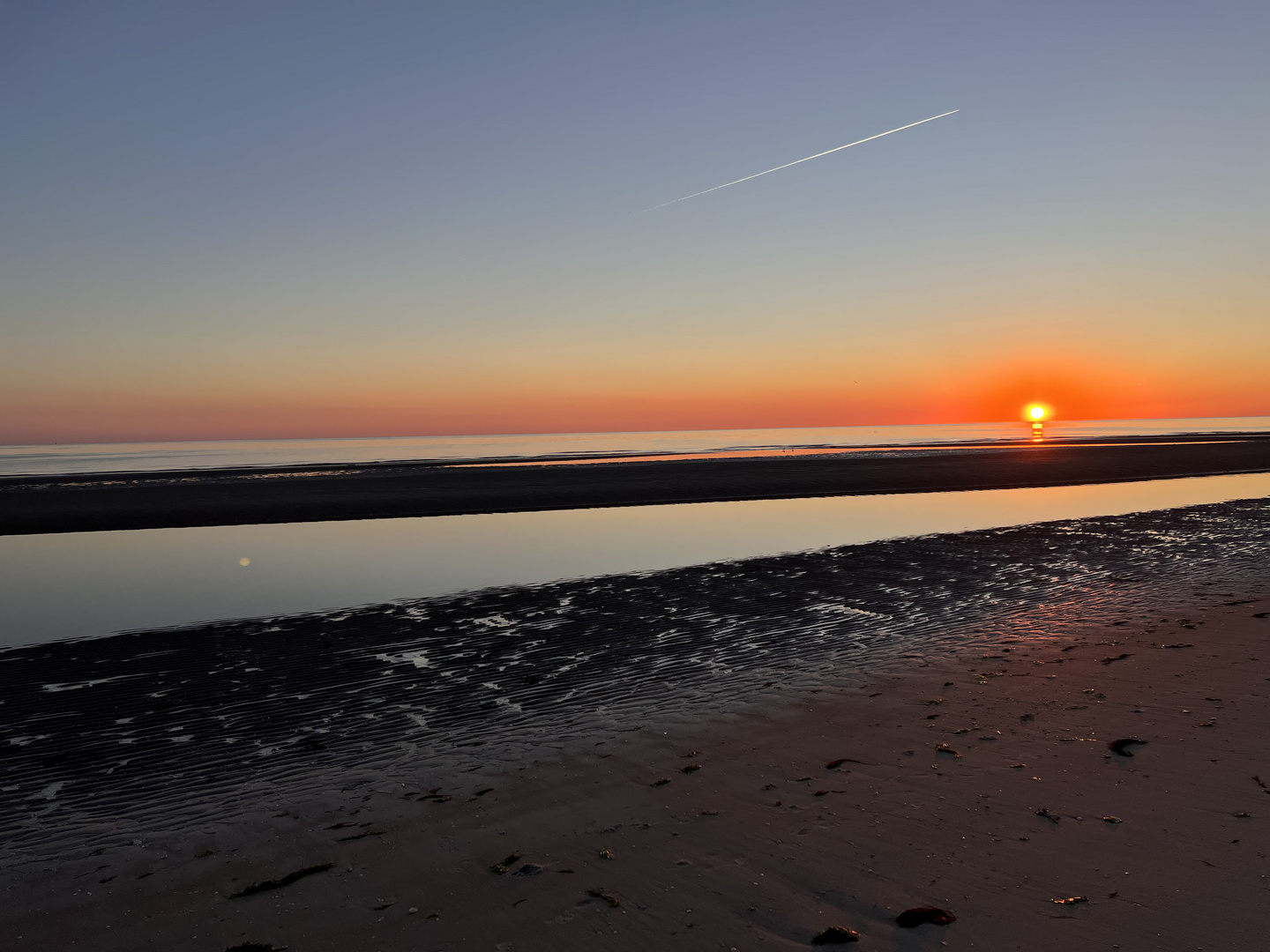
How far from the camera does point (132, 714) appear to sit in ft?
31.4

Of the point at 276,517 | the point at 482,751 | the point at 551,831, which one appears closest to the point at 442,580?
the point at 482,751

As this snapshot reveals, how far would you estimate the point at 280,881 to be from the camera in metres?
5.56

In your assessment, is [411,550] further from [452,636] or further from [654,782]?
[654,782]

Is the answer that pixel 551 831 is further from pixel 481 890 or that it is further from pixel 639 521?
pixel 639 521

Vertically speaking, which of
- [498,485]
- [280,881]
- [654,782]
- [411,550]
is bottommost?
[654,782]

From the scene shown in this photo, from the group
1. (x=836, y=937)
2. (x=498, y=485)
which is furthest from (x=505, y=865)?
(x=498, y=485)

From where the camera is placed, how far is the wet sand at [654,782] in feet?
16.1

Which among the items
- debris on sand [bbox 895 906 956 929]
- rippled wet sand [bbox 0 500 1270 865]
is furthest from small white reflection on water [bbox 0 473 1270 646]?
debris on sand [bbox 895 906 956 929]

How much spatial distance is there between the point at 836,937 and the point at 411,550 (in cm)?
2054

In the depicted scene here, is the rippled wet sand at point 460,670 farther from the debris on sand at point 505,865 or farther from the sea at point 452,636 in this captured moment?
the debris on sand at point 505,865

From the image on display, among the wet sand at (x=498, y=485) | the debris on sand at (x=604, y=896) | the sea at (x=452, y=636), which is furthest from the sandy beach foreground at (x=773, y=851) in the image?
the wet sand at (x=498, y=485)

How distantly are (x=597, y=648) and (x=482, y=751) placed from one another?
4.11 meters

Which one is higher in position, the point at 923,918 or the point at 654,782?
the point at 923,918

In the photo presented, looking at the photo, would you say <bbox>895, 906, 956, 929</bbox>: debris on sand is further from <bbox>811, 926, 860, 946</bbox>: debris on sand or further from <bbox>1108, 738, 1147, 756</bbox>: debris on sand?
<bbox>1108, 738, 1147, 756</bbox>: debris on sand
